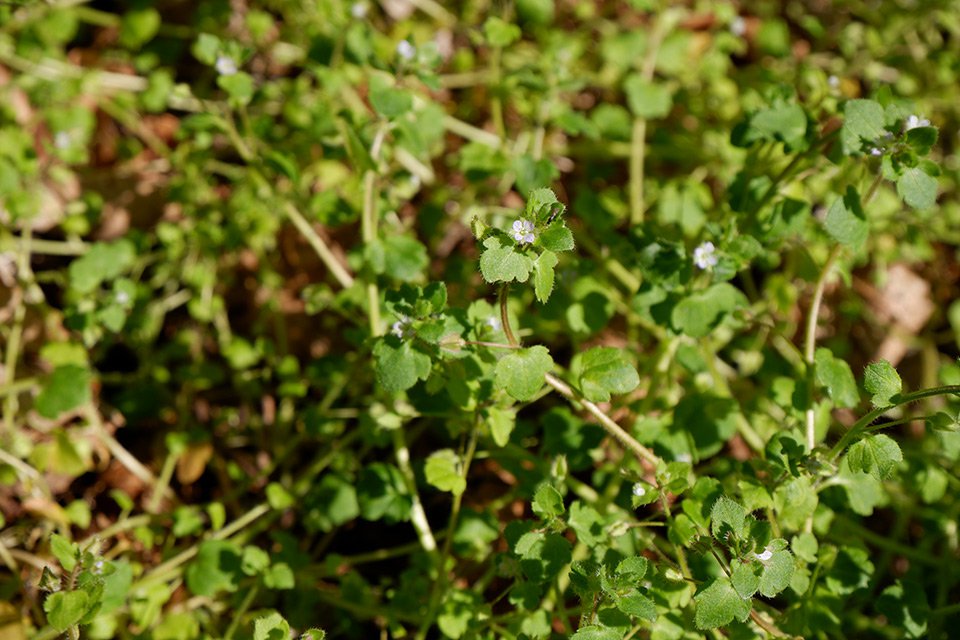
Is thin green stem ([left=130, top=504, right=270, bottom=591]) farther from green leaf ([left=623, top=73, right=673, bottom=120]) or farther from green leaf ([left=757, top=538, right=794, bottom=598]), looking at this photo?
green leaf ([left=623, top=73, right=673, bottom=120])

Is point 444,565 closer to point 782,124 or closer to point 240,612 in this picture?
point 240,612

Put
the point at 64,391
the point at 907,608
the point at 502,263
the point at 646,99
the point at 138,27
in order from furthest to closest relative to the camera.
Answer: the point at 138,27 → the point at 646,99 → the point at 64,391 → the point at 907,608 → the point at 502,263

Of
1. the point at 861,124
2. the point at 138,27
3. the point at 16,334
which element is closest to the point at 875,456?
the point at 861,124

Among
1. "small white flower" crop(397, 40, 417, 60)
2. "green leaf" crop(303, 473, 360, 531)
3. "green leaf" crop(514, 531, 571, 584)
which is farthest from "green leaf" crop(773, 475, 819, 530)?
"small white flower" crop(397, 40, 417, 60)

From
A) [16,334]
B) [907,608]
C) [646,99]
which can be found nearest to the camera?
[907,608]

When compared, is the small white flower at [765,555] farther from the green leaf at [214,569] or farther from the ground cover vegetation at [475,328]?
the green leaf at [214,569]

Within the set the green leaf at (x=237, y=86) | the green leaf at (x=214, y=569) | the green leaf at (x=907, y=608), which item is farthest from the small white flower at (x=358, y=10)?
the green leaf at (x=907, y=608)

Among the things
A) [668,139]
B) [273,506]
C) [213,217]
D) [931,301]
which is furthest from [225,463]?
[931,301]

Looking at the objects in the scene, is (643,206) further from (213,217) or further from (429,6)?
(213,217)
